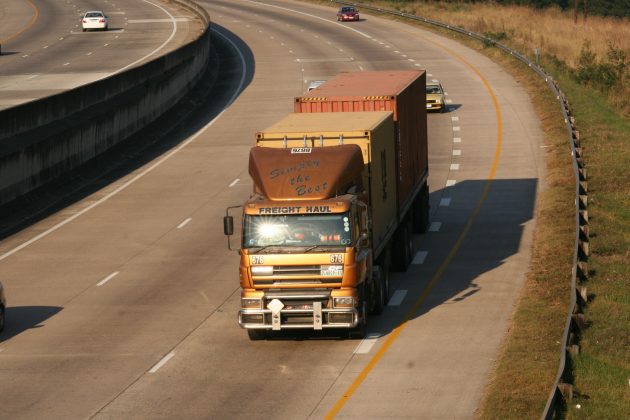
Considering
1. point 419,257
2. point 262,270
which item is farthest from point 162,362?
point 419,257

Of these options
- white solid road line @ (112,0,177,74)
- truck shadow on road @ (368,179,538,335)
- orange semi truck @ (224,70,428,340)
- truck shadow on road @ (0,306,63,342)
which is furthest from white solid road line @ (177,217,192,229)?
white solid road line @ (112,0,177,74)

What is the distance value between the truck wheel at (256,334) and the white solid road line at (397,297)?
3.51 m

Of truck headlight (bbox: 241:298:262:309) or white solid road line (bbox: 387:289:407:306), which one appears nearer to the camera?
truck headlight (bbox: 241:298:262:309)

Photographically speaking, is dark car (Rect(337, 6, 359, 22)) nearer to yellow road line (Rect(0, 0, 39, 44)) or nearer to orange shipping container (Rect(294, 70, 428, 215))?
yellow road line (Rect(0, 0, 39, 44))

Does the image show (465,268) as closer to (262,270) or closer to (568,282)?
(568,282)

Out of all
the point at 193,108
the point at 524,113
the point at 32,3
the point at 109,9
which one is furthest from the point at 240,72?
the point at 32,3

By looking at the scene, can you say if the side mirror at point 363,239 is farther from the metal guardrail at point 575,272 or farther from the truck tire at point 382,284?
the metal guardrail at point 575,272

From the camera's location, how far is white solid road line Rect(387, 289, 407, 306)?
2562 centimetres

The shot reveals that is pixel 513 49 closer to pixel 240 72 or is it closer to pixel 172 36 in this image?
pixel 240 72

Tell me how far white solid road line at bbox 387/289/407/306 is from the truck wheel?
11.5ft

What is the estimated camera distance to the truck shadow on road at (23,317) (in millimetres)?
24375

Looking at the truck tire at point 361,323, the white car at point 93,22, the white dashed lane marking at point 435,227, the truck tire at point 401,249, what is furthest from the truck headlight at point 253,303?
the white car at point 93,22

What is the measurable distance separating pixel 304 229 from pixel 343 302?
1.40m

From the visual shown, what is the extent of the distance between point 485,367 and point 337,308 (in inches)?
109
